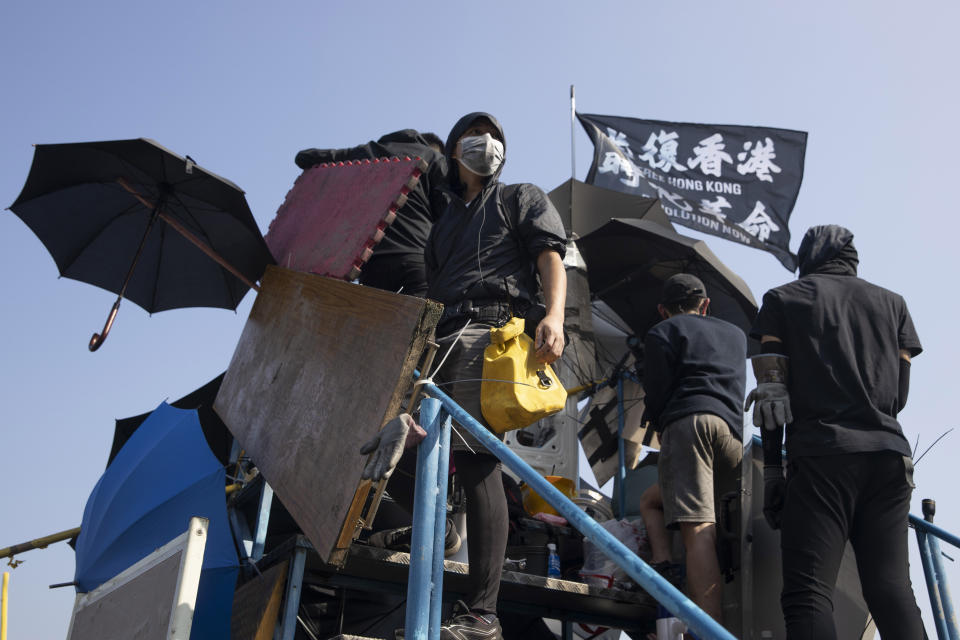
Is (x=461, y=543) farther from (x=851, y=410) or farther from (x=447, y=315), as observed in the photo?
(x=851, y=410)

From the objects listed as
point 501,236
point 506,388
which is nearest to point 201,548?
point 506,388

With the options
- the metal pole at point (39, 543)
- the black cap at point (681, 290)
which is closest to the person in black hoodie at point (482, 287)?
the black cap at point (681, 290)

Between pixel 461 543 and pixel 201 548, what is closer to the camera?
pixel 201 548

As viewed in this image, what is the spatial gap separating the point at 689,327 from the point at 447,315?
129 centimetres

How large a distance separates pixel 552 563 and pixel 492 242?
5.71ft

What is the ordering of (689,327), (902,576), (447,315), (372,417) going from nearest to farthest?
(372,417) < (902,576) < (447,315) < (689,327)

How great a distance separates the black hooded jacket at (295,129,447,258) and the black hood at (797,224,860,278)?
2.11 metres

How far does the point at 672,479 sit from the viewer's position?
4066 millimetres

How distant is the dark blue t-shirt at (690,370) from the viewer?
4.22 m

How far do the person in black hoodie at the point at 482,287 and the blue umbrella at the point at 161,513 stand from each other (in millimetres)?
1655

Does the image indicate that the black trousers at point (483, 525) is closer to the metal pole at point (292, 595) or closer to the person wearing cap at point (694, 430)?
the metal pole at point (292, 595)

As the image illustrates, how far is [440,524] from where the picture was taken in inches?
110

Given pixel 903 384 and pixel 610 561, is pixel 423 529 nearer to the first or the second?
pixel 610 561

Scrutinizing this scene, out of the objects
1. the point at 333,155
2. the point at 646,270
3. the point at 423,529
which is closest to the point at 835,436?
the point at 423,529
